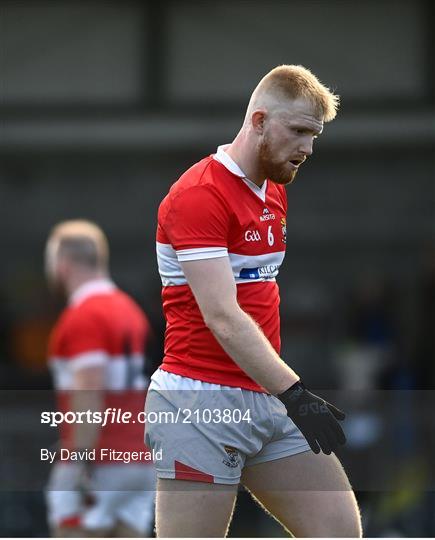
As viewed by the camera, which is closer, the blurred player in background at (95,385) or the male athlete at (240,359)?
the male athlete at (240,359)

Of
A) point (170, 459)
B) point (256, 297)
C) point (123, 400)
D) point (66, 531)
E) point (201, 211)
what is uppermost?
point (201, 211)

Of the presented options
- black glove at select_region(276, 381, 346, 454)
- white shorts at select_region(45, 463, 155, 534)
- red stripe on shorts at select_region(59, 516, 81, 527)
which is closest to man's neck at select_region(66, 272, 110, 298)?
white shorts at select_region(45, 463, 155, 534)

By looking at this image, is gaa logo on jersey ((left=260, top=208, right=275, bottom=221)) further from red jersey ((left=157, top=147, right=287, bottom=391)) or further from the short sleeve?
the short sleeve

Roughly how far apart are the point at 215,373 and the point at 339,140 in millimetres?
8294

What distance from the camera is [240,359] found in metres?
3.90

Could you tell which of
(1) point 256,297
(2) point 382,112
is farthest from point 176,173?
(1) point 256,297

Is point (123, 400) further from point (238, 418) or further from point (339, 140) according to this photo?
point (339, 140)

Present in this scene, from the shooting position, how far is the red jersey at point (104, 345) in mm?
6195

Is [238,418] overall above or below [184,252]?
below

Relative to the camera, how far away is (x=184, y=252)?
395 centimetres

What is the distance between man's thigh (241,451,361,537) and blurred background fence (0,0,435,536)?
7.08 m

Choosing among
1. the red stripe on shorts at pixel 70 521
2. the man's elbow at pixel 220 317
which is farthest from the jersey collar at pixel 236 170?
the red stripe on shorts at pixel 70 521

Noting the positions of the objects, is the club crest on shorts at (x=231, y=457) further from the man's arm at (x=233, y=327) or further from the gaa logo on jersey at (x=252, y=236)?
the gaa logo on jersey at (x=252, y=236)

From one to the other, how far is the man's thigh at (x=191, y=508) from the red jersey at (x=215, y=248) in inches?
12.8
